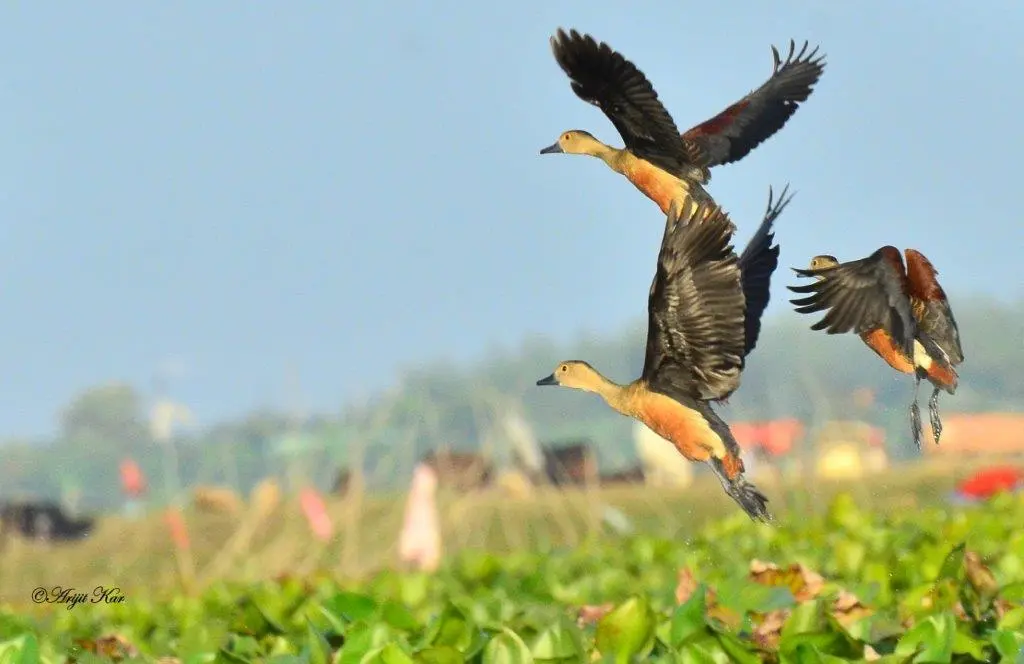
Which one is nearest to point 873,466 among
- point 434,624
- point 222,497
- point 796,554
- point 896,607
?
point 222,497

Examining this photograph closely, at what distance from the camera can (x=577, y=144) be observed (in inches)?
65.7

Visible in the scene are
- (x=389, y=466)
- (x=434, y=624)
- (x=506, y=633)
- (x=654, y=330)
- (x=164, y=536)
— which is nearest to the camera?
(x=654, y=330)

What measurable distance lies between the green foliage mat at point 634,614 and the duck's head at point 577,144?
972 millimetres

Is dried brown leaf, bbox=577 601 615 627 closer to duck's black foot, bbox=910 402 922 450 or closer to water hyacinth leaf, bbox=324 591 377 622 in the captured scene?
water hyacinth leaf, bbox=324 591 377 622

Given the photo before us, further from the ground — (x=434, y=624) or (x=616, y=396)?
(x=616, y=396)

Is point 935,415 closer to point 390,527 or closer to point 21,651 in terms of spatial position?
point 21,651

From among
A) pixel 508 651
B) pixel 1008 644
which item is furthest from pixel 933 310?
pixel 1008 644

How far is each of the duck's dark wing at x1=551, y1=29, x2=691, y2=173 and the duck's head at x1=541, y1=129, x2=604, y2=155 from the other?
0.03m

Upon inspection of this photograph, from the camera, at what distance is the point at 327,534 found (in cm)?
882

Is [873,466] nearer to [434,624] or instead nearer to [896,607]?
[896,607]

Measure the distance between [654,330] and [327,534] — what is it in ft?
24.7

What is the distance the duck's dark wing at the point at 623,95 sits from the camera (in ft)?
5.11

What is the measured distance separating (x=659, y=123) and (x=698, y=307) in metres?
0.24

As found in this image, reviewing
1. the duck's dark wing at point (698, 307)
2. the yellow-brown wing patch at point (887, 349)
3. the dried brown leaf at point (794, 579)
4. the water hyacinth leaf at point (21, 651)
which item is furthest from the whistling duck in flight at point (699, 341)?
the dried brown leaf at point (794, 579)
